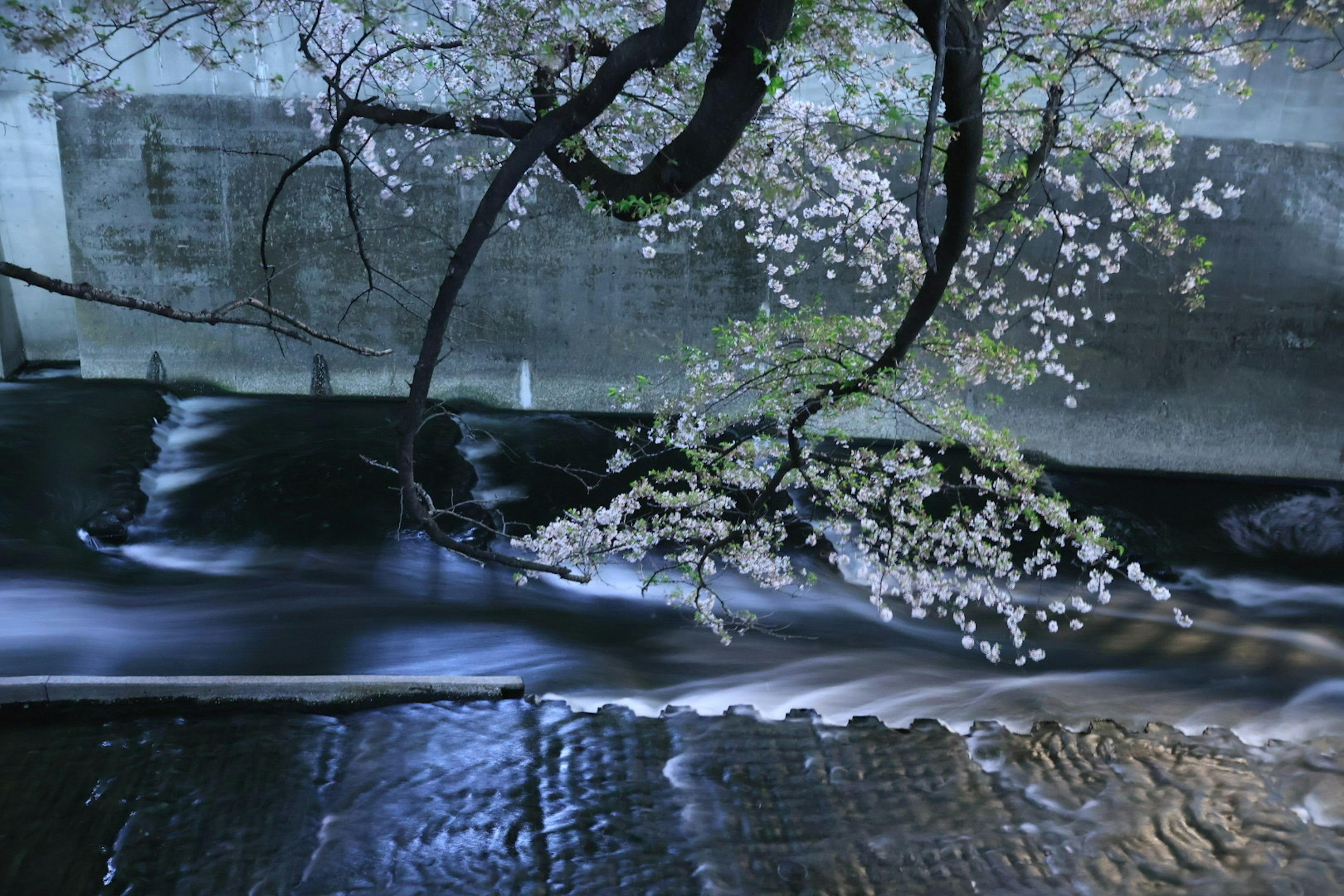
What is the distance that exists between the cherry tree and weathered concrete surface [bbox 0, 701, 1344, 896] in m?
1.15

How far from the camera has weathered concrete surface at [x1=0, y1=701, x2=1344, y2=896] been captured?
3898 mm

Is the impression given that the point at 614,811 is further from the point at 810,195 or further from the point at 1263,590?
the point at 1263,590

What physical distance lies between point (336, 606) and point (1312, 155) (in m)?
11.9

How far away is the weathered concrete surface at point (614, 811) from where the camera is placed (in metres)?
3.90

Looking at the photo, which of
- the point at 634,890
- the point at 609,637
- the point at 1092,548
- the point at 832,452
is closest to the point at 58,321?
the point at 609,637

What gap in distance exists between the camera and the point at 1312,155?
10.2 meters

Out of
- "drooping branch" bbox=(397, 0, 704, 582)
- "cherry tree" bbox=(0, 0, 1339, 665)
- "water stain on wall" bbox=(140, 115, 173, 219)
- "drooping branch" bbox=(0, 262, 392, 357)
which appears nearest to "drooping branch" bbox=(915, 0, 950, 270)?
"cherry tree" bbox=(0, 0, 1339, 665)

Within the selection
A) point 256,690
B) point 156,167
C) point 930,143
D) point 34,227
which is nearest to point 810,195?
point 930,143

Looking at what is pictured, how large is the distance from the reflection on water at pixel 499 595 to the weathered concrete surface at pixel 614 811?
71cm

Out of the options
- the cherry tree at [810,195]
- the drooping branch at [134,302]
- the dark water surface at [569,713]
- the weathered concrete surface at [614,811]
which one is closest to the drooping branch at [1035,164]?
the cherry tree at [810,195]

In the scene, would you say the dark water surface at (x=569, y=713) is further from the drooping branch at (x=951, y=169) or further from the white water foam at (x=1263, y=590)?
the drooping branch at (x=951, y=169)

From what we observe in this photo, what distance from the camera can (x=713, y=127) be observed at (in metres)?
3.85

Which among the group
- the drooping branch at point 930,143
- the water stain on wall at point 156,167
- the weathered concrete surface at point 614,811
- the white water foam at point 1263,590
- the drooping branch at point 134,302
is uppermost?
the water stain on wall at point 156,167

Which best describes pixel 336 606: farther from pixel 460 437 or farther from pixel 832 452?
pixel 832 452
